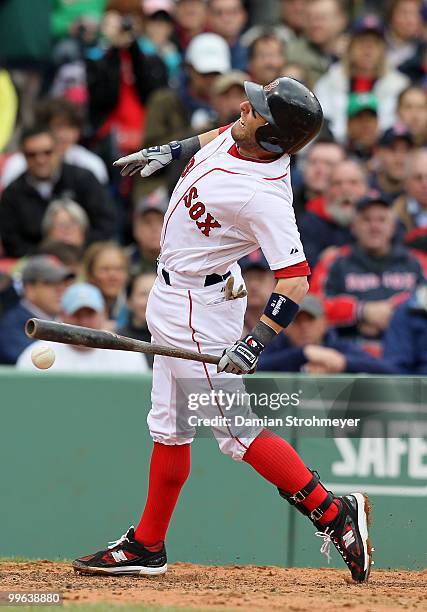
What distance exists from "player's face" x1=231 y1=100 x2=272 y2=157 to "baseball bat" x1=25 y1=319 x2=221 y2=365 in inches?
35.7

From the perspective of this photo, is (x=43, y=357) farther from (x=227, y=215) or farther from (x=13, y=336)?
(x=13, y=336)

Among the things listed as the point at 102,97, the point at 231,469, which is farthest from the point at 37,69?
the point at 231,469

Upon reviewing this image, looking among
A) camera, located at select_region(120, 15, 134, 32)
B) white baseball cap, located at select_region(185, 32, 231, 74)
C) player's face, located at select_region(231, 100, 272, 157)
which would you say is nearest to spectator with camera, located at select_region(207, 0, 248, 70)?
white baseball cap, located at select_region(185, 32, 231, 74)

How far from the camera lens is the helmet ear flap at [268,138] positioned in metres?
5.45

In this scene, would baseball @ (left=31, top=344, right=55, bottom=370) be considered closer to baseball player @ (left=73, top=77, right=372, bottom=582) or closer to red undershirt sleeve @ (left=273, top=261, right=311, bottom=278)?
baseball player @ (left=73, top=77, right=372, bottom=582)

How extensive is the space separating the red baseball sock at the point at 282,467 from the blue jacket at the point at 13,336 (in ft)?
9.03

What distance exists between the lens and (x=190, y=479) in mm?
6883

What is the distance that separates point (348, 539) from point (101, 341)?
55.6 inches

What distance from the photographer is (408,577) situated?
20.7ft

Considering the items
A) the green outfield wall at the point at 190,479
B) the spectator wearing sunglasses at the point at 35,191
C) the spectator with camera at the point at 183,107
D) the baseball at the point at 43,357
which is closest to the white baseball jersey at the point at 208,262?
the baseball at the point at 43,357

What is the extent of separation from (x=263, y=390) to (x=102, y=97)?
15.1 feet

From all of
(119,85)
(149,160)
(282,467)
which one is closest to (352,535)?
(282,467)

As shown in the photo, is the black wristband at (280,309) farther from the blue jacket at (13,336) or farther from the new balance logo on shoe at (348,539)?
the blue jacket at (13,336)

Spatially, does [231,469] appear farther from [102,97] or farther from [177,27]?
[177,27]
